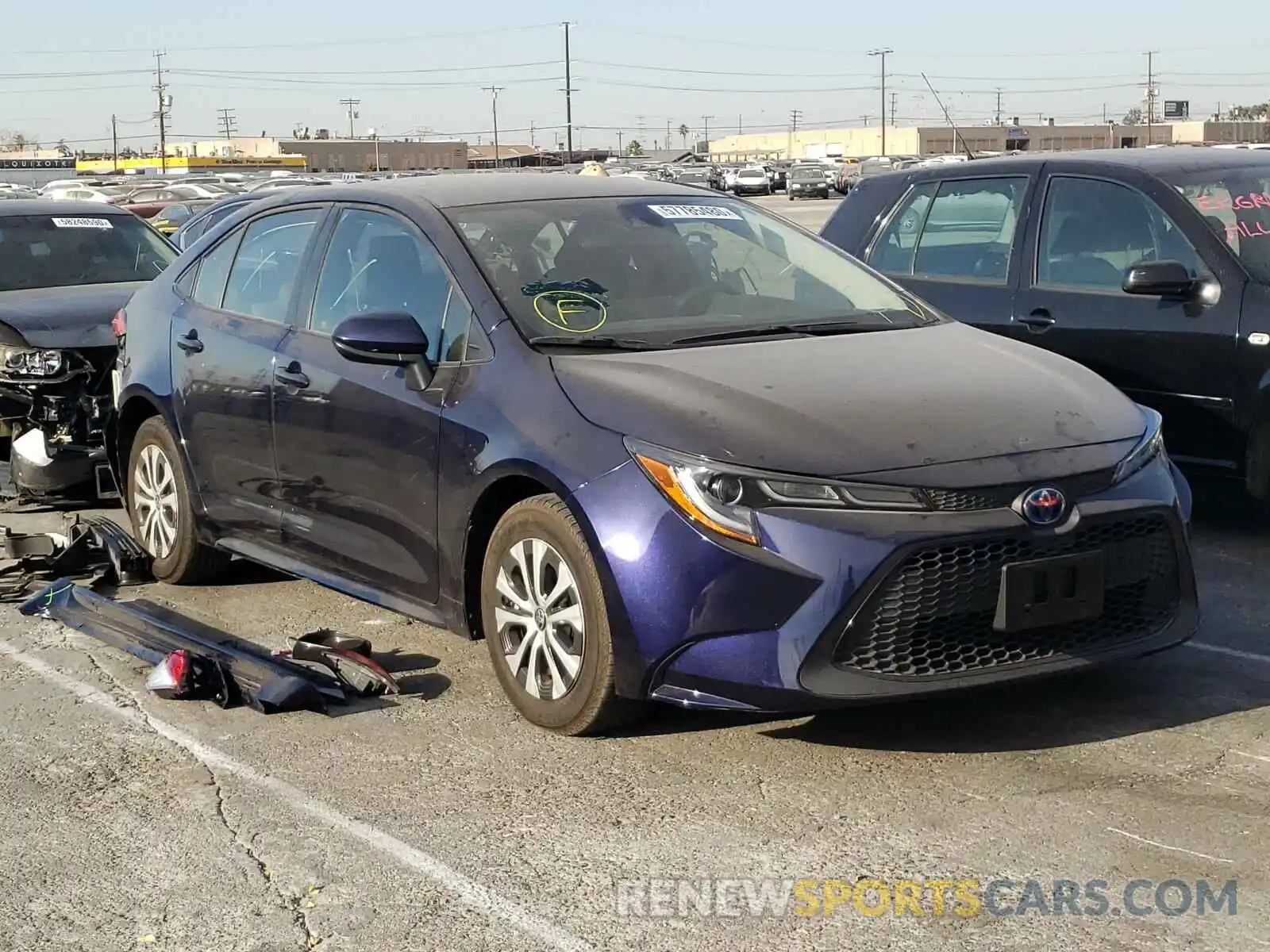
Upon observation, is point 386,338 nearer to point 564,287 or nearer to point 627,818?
point 564,287

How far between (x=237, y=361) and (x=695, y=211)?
1.81 meters

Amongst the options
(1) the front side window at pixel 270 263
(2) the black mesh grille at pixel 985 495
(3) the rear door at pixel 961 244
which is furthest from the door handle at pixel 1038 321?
(1) the front side window at pixel 270 263

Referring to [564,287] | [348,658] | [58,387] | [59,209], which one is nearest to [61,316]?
[58,387]

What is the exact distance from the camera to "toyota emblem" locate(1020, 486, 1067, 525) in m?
4.12

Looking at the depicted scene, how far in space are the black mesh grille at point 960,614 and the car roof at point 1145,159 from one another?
3370 millimetres

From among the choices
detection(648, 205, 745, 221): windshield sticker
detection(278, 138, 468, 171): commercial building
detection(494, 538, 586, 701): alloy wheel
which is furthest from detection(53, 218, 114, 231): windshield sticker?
detection(278, 138, 468, 171): commercial building

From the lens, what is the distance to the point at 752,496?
161 inches

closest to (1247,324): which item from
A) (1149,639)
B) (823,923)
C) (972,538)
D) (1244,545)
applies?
(1244,545)

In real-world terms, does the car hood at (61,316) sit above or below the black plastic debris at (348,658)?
above

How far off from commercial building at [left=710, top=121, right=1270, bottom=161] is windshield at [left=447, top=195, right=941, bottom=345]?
7526 centimetres

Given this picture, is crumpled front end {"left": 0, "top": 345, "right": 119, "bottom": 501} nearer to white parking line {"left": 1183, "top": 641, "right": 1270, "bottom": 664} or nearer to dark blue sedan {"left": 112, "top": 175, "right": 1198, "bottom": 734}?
dark blue sedan {"left": 112, "top": 175, "right": 1198, "bottom": 734}

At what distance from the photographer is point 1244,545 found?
267 inches

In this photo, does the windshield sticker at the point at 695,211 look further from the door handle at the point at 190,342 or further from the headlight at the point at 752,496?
the door handle at the point at 190,342

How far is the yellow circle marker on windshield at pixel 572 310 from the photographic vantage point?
495 cm
